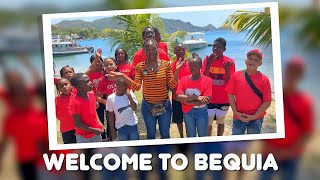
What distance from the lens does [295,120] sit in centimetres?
196

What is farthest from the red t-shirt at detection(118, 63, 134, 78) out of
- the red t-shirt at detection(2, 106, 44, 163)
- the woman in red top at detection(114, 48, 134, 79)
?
the red t-shirt at detection(2, 106, 44, 163)

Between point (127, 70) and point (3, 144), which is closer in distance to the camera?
point (127, 70)

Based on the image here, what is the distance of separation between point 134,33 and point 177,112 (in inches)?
13.0

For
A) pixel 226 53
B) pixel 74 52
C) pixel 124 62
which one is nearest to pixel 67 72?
pixel 74 52

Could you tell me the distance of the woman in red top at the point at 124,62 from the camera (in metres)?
1.88

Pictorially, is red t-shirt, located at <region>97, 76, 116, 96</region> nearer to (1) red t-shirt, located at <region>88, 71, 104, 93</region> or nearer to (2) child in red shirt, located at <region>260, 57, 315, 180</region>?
(1) red t-shirt, located at <region>88, 71, 104, 93</region>

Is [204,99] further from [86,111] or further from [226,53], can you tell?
[86,111]

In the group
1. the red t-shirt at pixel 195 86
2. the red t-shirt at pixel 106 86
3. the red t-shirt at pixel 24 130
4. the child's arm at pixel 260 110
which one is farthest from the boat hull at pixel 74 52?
the child's arm at pixel 260 110

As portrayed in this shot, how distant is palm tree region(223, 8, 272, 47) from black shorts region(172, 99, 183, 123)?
0.33 m

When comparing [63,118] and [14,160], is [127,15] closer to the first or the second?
[63,118]

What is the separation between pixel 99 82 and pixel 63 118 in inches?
7.6

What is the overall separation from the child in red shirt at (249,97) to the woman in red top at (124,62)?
358 millimetres

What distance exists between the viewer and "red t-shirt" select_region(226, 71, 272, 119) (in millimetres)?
1898

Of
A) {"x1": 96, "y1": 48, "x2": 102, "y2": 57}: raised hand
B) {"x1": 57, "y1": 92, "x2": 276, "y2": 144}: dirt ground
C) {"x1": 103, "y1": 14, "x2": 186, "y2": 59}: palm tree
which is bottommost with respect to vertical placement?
{"x1": 57, "y1": 92, "x2": 276, "y2": 144}: dirt ground
